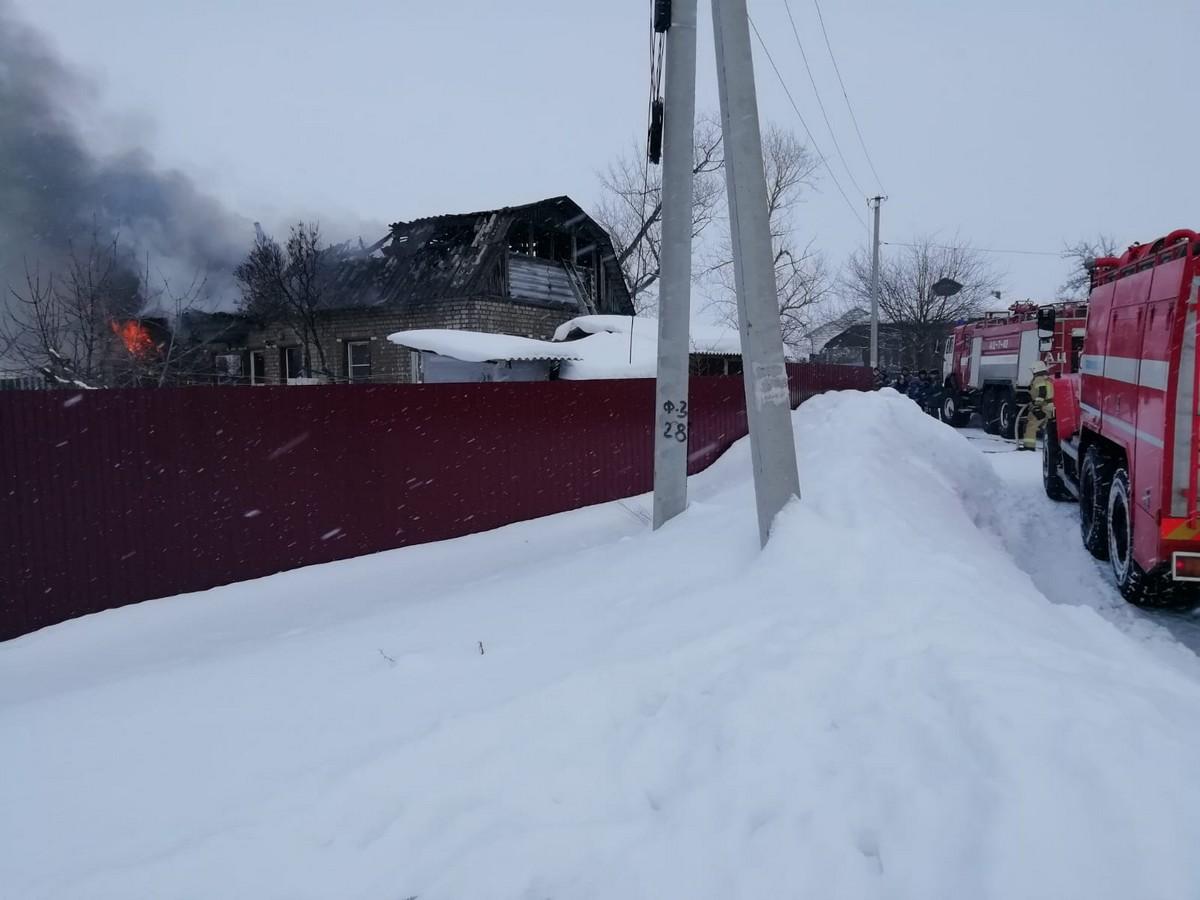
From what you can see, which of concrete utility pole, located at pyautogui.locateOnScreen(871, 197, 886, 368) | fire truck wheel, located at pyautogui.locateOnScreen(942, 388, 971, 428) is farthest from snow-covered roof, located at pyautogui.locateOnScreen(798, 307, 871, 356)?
fire truck wheel, located at pyautogui.locateOnScreen(942, 388, 971, 428)

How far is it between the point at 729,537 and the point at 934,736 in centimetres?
335

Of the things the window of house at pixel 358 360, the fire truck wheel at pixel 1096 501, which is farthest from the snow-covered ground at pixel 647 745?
the window of house at pixel 358 360

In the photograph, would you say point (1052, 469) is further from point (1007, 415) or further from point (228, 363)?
point (228, 363)

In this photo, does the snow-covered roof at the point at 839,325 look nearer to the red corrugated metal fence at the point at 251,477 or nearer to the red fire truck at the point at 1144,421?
the red fire truck at the point at 1144,421

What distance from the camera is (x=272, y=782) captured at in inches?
129

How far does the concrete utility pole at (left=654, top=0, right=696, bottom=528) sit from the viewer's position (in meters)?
7.09

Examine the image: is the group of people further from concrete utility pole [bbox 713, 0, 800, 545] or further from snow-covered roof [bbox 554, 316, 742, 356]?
concrete utility pole [bbox 713, 0, 800, 545]

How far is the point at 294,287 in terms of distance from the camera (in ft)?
78.2

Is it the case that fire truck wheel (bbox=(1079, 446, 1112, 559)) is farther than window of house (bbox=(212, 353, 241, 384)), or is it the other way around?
window of house (bbox=(212, 353, 241, 384))

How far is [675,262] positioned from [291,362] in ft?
69.6

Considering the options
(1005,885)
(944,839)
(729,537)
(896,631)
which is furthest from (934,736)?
(729,537)

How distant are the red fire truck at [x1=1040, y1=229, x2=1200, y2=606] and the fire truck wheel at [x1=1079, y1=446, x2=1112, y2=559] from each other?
0.4 inches

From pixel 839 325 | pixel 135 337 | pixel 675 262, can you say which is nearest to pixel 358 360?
pixel 135 337

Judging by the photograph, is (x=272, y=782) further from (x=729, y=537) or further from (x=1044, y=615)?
(x=1044, y=615)
